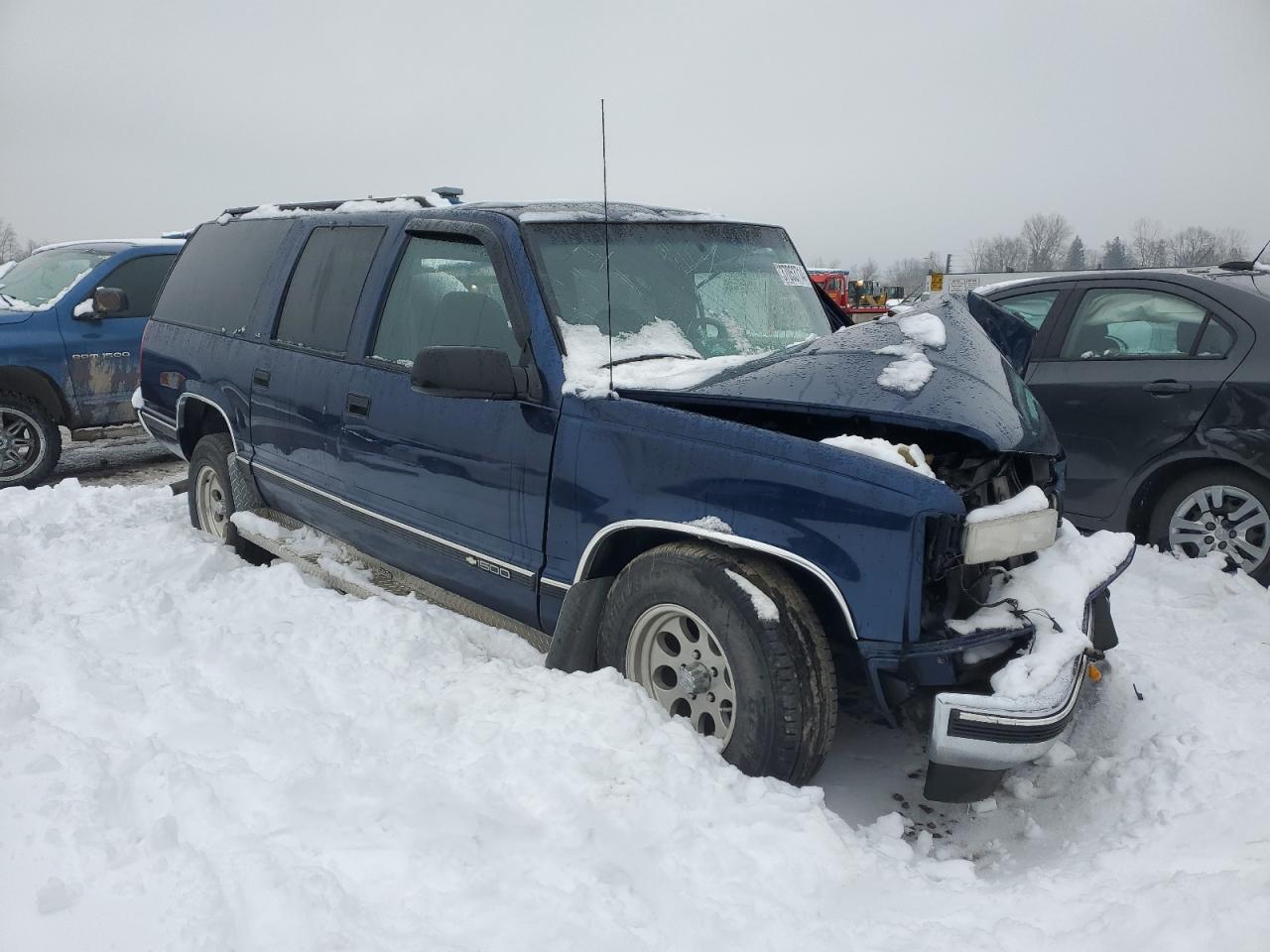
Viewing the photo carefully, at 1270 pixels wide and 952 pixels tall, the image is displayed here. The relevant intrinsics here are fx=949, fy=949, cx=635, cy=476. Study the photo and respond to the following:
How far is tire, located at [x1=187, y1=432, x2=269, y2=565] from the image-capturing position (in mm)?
5137

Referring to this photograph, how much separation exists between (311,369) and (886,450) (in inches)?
108

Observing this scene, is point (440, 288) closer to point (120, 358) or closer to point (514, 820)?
point (514, 820)

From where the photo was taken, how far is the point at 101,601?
417cm

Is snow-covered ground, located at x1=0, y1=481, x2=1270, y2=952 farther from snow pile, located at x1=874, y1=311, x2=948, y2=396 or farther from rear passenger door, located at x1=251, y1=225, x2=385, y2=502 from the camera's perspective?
snow pile, located at x1=874, y1=311, x2=948, y2=396

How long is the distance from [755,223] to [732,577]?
2135 millimetres

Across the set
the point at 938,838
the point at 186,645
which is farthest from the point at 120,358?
the point at 938,838

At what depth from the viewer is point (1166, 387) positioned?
16.4ft

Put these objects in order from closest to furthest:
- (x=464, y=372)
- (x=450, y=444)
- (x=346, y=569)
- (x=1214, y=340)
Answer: (x=464, y=372), (x=450, y=444), (x=346, y=569), (x=1214, y=340)

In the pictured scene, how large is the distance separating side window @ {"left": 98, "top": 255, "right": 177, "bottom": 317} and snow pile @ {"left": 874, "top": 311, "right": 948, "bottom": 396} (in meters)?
7.10

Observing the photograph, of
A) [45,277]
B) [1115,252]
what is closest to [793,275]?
[45,277]

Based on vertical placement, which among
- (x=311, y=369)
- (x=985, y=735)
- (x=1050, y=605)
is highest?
(x=311, y=369)

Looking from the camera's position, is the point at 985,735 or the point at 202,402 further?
the point at 202,402

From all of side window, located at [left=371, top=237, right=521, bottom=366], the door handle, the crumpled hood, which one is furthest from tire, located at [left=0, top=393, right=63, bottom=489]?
the door handle

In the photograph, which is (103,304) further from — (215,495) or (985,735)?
(985,735)
